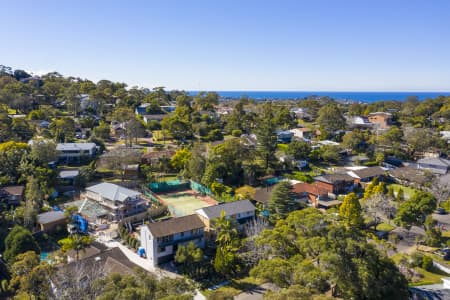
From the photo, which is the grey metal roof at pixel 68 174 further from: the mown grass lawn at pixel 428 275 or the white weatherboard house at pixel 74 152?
the mown grass lawn at pixel 428 275

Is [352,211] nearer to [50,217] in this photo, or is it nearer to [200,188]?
[200,188]

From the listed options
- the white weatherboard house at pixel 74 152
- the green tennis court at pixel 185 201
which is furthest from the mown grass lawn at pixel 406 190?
the white weatherboard house at pixel 74 152

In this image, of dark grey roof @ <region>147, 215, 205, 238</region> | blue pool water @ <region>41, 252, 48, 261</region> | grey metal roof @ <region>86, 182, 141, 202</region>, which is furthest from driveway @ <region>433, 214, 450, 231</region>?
blue pool water @ <region>41, 252, 48, 261</region>

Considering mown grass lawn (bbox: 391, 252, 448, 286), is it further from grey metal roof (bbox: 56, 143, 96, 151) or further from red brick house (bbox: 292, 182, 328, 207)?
grey metal roof (bbox: 56, 143, 96, 151)

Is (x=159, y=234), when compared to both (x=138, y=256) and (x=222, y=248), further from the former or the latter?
(x=222, y=248)

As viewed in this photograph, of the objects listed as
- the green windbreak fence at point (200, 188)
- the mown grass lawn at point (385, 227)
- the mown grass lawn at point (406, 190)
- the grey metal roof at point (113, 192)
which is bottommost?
the mown grass lawn at point (385, 227)

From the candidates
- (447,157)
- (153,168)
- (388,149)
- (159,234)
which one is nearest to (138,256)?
(159,234)
